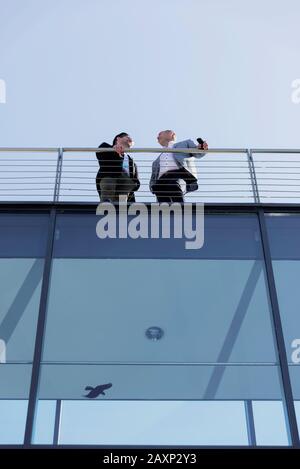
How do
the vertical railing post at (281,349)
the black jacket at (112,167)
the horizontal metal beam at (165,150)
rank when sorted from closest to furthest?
the vertical railing post at (281,349) → the black jacket at (112,167) → the horizontal metal beam at (165,150)

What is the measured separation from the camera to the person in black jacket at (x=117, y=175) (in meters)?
5.92

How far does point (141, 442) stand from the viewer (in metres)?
4.08

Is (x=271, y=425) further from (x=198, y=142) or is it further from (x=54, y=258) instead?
(x=198, y=142)

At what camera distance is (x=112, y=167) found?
20.0 ft

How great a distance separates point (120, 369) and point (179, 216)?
1.57 m

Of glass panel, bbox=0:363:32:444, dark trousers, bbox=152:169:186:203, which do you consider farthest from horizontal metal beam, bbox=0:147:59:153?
glass panel, bbox=0:363:32:444

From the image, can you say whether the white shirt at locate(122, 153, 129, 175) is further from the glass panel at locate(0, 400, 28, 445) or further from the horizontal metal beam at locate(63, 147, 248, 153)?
the glass panel at locate(0, 400, 28, 445)

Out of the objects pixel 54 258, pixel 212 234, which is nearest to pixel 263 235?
pixel 212 234

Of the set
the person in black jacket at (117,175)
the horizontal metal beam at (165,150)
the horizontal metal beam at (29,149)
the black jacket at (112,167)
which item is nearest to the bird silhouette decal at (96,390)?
the person in black jacket at (117,175)

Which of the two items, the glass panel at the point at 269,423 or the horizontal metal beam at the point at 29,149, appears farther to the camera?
the horizontal metal beam at the point at 29,149

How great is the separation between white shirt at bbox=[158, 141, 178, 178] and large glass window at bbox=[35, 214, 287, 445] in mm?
588

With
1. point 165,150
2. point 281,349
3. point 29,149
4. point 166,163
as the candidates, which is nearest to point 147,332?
point 281,349

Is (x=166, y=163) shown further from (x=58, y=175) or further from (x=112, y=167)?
(x=58, y=175)

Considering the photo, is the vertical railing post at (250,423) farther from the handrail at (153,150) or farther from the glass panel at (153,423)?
the handrail at (153,150)
